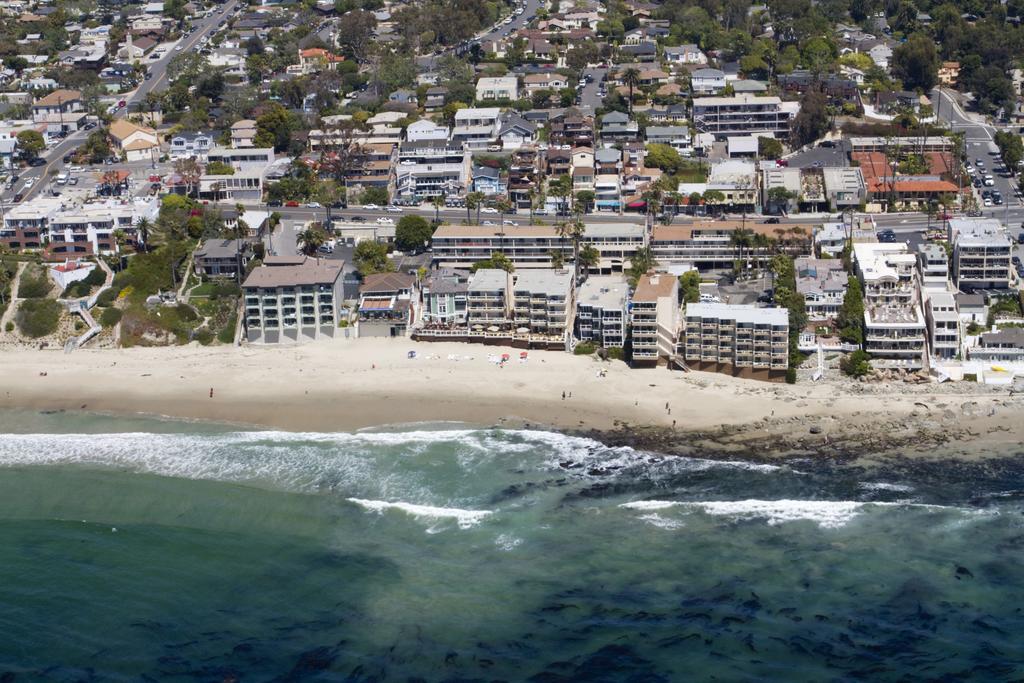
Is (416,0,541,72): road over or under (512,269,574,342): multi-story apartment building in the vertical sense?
over

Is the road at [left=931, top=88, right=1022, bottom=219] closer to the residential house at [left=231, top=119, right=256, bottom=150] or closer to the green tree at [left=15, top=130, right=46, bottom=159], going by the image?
the residential house at [left=231, top=119, right=256, bottom=150]

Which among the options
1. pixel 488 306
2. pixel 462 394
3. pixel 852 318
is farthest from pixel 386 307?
pixel 852 318

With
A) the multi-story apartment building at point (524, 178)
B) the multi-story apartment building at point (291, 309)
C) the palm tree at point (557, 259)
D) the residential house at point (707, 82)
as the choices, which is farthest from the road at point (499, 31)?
the multi-story apartment building at point (291, 309)

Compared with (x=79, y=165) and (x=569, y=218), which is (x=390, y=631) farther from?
(x=79, y=165)

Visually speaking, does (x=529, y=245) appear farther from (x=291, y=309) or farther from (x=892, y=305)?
(x=892, y=305)

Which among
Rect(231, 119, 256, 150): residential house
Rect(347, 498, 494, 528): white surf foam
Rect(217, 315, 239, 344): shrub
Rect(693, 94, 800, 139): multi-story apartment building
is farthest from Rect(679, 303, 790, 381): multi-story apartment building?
Rect(231, 119, 256, 150): residential house

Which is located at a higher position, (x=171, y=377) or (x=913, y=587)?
(x=171, y=377)

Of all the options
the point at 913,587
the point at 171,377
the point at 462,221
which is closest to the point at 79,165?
the point at 462,221
